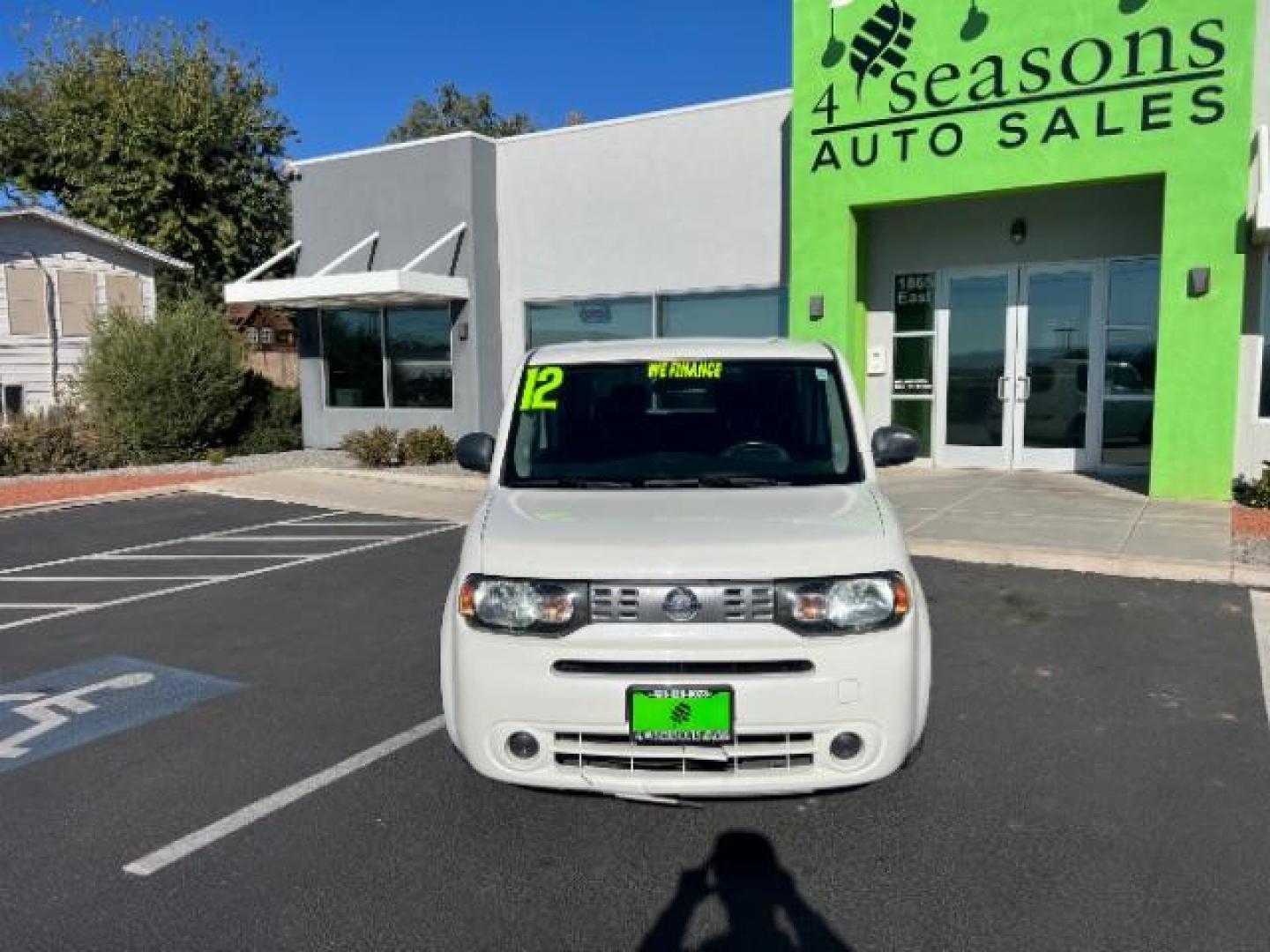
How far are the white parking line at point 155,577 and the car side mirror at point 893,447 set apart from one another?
570 centimetres

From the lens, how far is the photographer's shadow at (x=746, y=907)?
112 inches

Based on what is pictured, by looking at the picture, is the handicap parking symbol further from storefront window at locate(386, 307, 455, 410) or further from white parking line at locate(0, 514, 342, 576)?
storefront window at locate(386, 307, 455, 410)

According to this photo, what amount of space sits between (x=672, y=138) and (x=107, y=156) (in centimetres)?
1693

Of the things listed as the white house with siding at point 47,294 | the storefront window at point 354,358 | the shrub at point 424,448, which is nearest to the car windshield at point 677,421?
the shrub at point 424,448

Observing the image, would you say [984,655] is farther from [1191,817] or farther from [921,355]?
[921,355]

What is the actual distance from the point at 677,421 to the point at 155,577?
5.76 meters

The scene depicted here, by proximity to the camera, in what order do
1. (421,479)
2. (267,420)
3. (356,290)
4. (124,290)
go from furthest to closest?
(124,290), (267,420), (356,290), (421,479)

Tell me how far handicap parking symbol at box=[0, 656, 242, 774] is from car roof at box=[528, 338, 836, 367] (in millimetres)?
2566

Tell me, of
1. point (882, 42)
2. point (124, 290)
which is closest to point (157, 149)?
point (124, 290)

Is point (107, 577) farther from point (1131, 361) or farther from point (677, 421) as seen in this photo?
point (1131, 361)

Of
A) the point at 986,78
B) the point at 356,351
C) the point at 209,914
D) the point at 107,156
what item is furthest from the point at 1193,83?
the point at 107,156

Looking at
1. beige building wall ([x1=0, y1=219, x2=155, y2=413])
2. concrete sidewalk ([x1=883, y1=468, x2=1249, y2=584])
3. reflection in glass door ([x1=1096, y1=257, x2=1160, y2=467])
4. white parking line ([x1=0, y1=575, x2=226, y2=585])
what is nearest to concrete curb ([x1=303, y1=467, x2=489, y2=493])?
white parking line ([x1=0, y1=575, x2=226, y2=585])

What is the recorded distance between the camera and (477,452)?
4496 millimetres

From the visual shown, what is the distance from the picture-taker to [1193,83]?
9.77m
